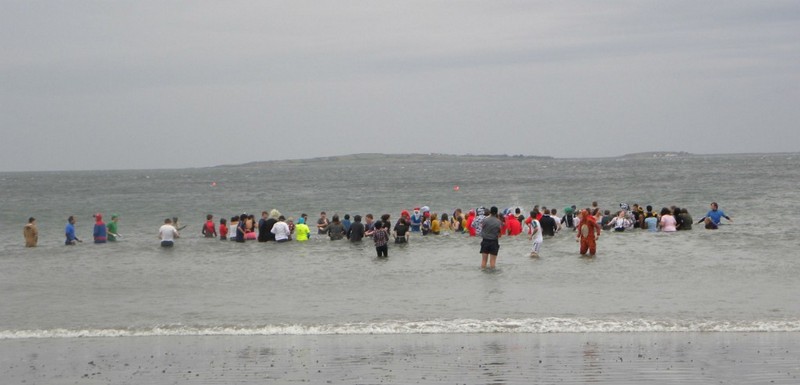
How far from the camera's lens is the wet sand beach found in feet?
33.1

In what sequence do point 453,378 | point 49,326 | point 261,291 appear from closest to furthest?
point 453,378 → point 49,326 → point 261,291

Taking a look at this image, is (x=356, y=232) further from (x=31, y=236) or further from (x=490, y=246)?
(x=31, y=236)

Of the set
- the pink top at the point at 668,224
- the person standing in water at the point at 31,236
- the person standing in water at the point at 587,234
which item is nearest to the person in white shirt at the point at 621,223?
the pink top at the point at 668,224

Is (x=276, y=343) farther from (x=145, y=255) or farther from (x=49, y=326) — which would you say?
(x=145, y=255)

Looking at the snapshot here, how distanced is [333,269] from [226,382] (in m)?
9.70

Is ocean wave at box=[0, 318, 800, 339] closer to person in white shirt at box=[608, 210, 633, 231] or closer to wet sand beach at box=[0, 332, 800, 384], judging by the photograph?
wet sand beach at box=[0, 332, 800, 384]

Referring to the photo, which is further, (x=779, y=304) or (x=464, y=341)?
(x=779, y=304)

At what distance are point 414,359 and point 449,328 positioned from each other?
2238 millimetres

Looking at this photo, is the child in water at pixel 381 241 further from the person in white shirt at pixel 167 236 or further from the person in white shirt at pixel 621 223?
the person in white shirt at pixel 621 223

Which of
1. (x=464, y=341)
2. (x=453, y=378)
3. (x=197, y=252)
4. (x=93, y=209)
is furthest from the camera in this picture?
(x=93, y=209)

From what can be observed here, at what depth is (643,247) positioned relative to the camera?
21750 millimetres

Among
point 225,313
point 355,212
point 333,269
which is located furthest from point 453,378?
point 355,212

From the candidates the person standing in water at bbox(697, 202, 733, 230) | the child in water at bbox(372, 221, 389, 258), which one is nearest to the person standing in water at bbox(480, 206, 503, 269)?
the child in water at bbox(372, 221, 389, 258)

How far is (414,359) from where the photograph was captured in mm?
11102
